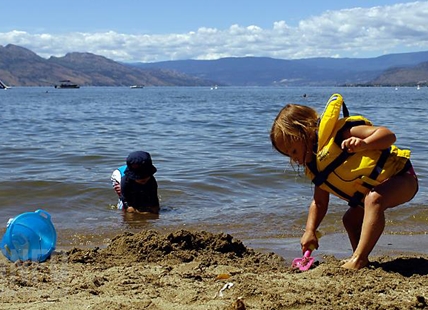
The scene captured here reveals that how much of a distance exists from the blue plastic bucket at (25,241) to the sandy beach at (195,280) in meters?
0.09

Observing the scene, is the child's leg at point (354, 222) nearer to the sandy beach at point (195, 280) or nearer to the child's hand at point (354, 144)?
the sandy beach at point (195, 280)

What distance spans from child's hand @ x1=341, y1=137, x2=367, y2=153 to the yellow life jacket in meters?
0.07

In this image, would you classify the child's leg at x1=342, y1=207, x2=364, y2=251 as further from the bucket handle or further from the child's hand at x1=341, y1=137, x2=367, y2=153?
the bucket handle

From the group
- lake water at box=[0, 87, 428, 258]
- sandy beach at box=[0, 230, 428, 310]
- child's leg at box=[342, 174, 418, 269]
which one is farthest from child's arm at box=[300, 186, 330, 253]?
lake water at box=[0, 87, 428, 258]

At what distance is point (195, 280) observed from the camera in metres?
3.52

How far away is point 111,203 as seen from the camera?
762 cm

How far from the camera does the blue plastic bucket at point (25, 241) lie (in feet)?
14.1

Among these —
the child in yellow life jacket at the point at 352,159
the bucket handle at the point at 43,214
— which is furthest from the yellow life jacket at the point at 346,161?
the bucket handle at the point at 43,214

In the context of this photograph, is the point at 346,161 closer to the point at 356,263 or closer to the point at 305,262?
the point at 356,263

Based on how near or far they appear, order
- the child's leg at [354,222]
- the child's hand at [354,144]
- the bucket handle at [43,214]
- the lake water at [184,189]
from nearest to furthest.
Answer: the child's hand at [354,144]
the child's leg at [354,222]
the bucket handle at [43,214]
the lake water at [184,189]

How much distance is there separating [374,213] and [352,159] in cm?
34

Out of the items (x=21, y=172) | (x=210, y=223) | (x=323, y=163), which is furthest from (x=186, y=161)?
(x=323, y=163)

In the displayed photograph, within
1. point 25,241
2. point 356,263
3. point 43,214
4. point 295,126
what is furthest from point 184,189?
point 356,263

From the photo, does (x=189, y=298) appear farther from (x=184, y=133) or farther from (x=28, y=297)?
(x=184, y=133)
